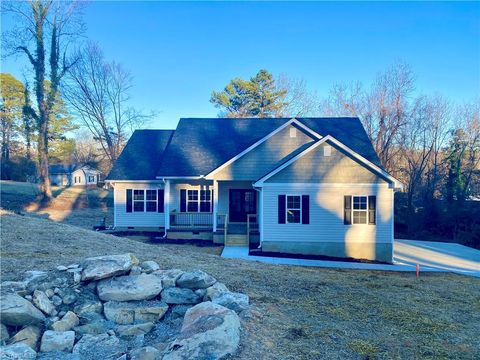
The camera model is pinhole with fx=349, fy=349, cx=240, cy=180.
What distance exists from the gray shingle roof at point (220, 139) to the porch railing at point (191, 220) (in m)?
2.06

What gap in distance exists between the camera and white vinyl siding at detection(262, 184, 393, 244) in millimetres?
14297

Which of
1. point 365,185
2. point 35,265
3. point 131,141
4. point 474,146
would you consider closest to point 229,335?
point 35,265

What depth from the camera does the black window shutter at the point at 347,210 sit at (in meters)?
14.4

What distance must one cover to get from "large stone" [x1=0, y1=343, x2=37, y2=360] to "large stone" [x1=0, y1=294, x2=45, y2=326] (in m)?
0.53

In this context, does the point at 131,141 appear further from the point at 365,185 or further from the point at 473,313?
the point at 473,313

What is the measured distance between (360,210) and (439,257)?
404cm

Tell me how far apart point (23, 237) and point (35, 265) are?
3.36 metres

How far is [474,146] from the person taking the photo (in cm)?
2792

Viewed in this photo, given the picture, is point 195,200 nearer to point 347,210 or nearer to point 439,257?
point 347,210

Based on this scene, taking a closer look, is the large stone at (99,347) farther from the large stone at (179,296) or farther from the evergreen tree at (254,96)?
the evergreen tree at (254,96)

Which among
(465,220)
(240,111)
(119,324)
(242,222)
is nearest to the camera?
(119,324)

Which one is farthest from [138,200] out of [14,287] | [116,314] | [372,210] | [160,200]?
[116,314]

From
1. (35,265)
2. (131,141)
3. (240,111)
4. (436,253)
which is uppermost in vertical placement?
(240,111)

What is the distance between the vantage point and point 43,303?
5082 mm
